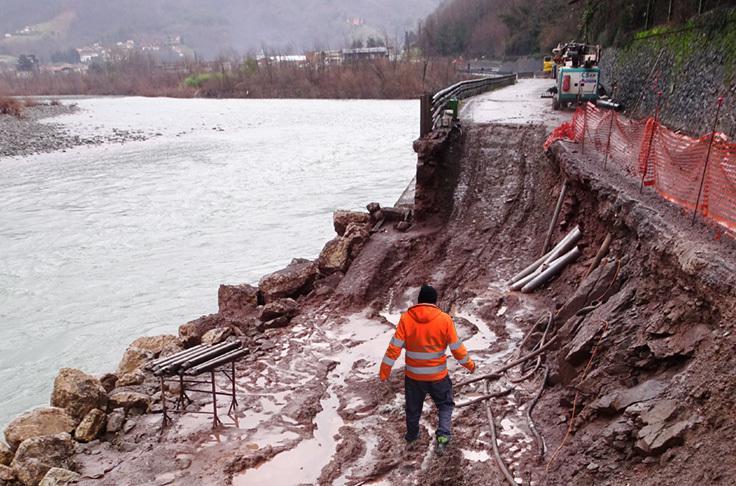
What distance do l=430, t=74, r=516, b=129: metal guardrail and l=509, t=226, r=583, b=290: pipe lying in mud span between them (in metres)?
5.94

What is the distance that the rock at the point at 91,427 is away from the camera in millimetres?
7051

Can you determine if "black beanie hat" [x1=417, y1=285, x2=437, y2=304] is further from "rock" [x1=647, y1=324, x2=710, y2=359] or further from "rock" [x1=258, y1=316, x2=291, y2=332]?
"rock" [x1=258, y1=316, x2=291, y2=332]

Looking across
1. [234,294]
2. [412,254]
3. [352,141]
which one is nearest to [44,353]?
[234,294]

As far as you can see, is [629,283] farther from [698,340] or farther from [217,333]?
[217,333]

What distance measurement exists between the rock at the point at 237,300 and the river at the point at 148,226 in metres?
1.49

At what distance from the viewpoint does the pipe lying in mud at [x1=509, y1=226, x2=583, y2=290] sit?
31.3 feet

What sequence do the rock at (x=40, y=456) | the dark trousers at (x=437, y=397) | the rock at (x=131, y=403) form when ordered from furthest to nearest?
the rock at (x=131, y=403)
the rock at (x=40, y=456)
the dark trousers at (x=437, y=397)

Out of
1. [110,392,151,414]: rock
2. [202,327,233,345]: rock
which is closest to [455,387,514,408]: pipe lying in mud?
[110,392,151,414]: rock

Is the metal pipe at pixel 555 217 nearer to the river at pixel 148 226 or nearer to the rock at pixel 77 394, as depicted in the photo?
the river at pixel 148 226

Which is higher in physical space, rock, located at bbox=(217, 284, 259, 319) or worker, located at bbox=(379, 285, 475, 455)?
worker, located at bbox=(379, 285, 475, 455)

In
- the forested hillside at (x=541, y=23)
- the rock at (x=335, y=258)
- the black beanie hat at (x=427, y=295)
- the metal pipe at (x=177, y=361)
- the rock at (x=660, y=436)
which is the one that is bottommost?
the rock at (x=335, y=258)

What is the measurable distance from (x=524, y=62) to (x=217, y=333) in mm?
68817

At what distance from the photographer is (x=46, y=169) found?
30.0m

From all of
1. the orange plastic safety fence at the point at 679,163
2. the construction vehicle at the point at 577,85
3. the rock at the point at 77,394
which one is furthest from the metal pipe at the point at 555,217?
the construction vehicle at the point at 577,85
